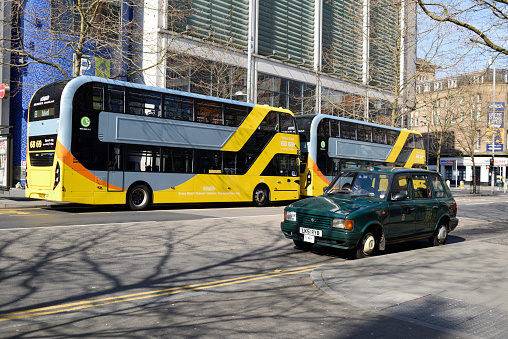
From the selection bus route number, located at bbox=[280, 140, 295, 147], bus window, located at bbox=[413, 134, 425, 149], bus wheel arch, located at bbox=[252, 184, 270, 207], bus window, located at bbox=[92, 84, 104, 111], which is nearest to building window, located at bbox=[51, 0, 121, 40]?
bus window, located at bbox=[92, 84, 104, 111]

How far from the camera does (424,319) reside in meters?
4.78

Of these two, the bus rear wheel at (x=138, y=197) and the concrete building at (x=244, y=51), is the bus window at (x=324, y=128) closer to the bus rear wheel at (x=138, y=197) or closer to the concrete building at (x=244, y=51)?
the concrete building at (x=244, y=51)

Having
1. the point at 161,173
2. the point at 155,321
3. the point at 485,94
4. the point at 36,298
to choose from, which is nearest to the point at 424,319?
the point at 155,321

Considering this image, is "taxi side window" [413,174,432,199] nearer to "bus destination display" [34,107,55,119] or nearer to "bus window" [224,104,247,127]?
"bus window" [224,104,247,127]

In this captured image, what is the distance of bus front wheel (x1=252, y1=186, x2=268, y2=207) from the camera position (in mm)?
19844

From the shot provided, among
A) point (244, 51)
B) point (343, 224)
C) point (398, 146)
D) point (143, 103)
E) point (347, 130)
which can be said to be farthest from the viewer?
point (244, 51)

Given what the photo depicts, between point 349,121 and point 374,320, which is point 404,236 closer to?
point 374,320

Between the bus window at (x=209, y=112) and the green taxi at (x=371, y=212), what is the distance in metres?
8.87

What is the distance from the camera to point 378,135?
25875 millimetres

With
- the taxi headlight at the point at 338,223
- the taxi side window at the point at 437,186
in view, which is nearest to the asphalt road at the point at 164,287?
the taxi headlight at the point at 338,223

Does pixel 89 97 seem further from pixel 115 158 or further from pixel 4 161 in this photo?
pixel 4 161

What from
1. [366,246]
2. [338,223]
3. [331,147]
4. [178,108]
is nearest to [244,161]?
[178,108]

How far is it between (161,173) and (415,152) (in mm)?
18589

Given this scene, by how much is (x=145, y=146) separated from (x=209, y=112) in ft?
10.2
